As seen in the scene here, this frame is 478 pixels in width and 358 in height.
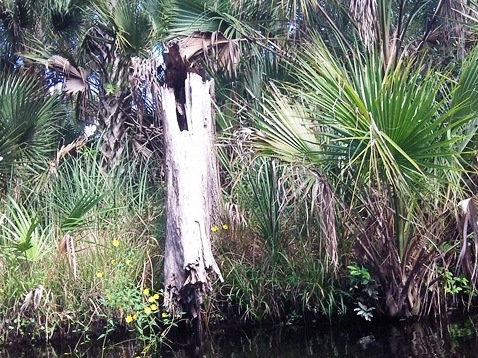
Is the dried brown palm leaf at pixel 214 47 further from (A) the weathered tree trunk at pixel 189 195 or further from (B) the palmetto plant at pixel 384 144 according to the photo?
(B) the palmetto plant at pixel 384 144

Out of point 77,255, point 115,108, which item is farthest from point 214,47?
point 77,255

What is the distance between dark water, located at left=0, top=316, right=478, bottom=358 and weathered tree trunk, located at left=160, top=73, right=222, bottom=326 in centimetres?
43

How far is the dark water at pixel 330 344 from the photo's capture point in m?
3.85

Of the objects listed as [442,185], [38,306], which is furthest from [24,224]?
[442,185]

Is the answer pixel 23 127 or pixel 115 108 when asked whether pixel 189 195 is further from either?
pixel 115 108

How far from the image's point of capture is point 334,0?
5.90 metres

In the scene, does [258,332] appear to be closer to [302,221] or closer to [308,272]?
[308,272]

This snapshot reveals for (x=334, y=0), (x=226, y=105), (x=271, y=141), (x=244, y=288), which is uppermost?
(x=334, y=0)

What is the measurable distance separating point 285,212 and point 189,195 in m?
0.92

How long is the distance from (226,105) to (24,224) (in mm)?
2706

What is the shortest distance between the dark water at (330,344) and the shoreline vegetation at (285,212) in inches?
5.9

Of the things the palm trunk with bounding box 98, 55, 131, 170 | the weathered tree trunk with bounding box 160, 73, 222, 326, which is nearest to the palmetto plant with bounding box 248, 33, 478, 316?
the weathered tree trunk with bounding box 160, 73, 222, 326

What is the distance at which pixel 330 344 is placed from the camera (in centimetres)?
421

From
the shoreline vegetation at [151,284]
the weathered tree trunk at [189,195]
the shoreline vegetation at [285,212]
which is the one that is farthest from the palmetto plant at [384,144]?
the weathered tree trunk at [189,195]
